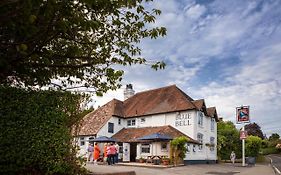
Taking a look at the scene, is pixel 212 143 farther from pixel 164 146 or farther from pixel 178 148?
pixel 178 148

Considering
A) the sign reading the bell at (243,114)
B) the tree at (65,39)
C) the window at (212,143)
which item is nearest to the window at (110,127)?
the window at (212,143)

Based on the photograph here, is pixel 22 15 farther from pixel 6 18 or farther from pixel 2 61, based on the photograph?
pixel 2 61

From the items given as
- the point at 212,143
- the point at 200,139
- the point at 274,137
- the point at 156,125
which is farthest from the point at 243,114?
the point at 274,137

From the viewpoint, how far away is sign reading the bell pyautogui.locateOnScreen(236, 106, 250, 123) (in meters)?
30.0

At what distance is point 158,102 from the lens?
41.4 m

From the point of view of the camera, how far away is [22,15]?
6.41 meters

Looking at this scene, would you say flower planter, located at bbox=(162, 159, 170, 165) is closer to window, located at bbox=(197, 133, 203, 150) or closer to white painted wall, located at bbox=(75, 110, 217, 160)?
white painted wall, located at bbox=(75, 110, 217, 160)

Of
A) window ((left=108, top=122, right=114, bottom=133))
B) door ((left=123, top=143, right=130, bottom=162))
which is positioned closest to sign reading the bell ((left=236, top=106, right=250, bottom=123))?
door ((left=123, top=143, right=130, bottom=162))

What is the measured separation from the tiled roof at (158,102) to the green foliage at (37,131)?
26479 millimetres

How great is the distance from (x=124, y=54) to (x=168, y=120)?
2892 centimetres

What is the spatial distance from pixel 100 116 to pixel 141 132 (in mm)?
6319

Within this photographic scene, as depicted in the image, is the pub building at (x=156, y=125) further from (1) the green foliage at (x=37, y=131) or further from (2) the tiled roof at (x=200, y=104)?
(1) the green foliage at (x=37, y=131)

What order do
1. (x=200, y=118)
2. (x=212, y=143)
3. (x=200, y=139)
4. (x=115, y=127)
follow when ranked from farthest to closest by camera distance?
(x=212, y=143) → (x=115, y=127) → (x=200, y=139) → (x=200, y=118)

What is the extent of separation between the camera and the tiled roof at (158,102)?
38312 mm
